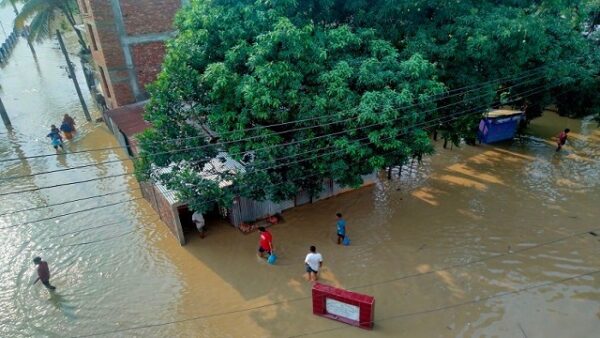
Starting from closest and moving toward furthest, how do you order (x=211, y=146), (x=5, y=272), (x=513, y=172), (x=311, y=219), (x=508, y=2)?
(x=211, y=146)
(x=5, y=272)
(x=508, y=2)
(x=311, y=219)
(x=513, y=172)

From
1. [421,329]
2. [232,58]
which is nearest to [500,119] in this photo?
[421,329]

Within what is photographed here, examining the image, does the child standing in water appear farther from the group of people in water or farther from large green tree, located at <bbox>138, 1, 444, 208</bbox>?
large green tree, located at <bbox>138, 1, 444, 208</bbox>

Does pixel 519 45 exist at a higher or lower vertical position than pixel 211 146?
higher

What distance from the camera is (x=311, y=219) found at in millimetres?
13352

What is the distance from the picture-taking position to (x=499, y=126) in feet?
58.1

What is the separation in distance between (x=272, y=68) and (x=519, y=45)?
23.2 feet

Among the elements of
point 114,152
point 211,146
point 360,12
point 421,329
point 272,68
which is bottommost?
point 421,329

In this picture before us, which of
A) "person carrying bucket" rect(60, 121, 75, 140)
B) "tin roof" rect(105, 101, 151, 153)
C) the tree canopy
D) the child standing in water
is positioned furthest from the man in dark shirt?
"person carrying bucket" rect(60, 121, 75, 140)

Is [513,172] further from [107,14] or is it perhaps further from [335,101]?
[107,14]

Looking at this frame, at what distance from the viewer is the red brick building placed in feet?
59.2

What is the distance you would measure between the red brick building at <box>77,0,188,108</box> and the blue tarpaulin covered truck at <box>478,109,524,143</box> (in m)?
15.0

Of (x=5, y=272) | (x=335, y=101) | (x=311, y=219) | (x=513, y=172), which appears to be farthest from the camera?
(x=513, y=172)

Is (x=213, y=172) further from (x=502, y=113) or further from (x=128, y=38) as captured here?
(x=502, y=113)

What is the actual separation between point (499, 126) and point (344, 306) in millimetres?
12602
